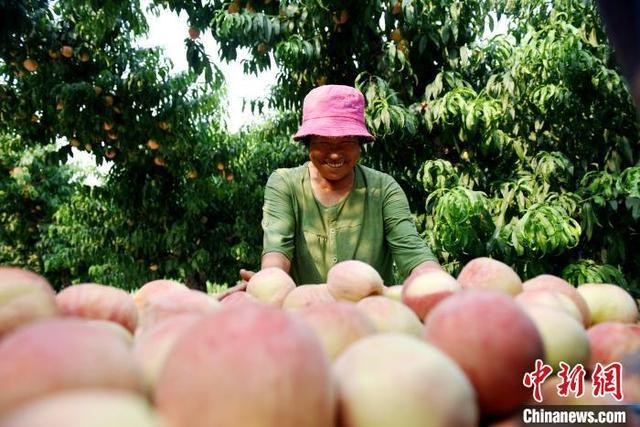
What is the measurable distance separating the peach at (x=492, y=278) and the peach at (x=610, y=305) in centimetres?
19

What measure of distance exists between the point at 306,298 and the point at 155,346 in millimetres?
704

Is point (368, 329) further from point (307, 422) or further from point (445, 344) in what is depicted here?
point (307, 422)

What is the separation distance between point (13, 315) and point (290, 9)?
532 centimetres

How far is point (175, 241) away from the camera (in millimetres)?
9789

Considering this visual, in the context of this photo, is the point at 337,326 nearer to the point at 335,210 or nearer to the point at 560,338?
the point at 560,338

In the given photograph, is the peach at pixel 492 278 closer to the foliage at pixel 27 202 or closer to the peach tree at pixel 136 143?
the peach tree at pixel 136 143

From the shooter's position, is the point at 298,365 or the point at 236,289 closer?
the point at 298,365

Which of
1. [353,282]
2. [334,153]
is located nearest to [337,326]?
[353,282]

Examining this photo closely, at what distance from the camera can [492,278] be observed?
158cm

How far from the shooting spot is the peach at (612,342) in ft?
3.75

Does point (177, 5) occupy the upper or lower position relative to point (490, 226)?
upper

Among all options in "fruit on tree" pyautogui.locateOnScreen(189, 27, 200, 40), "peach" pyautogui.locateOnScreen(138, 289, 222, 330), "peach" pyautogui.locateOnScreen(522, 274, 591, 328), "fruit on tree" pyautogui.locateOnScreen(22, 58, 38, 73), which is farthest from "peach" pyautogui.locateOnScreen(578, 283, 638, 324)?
"fruit on tree" pyautogui.locateOnScreen(22, 58, 38, 73)

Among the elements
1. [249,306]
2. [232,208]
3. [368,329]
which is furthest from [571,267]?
[232,208]

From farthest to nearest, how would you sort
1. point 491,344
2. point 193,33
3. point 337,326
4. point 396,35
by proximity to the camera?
point 193,33 < point 396,35 < point 337,326 < point 491,344
